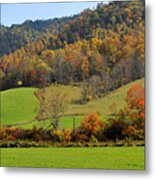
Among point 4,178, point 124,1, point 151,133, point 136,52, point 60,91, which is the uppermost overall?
point 124,1

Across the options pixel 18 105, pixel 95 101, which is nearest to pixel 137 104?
pixel 95 101

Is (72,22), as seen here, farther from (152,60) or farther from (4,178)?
(4,178)

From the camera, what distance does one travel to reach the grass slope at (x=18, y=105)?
298cm

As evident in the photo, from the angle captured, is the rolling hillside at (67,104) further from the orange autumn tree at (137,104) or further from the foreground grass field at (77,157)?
the foreground grass field at (77,157)

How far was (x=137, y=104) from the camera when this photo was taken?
2854 millimetres

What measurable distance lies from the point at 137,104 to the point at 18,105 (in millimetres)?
594

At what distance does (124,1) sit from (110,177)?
0.84m

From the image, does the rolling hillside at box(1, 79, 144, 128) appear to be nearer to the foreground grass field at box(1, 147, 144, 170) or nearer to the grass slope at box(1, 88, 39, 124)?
the grass slope at box(1, 88, 39, 124)

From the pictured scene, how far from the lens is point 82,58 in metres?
2.94

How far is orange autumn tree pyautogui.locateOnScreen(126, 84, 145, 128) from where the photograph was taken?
284cm

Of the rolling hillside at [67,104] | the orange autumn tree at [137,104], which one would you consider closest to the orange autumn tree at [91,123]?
the rolling hillside at [67,104]

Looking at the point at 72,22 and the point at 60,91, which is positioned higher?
the point at 72,22

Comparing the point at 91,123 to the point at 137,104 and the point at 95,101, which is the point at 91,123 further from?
the point at 137,104

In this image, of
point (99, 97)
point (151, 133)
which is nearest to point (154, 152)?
point (151, 133)
